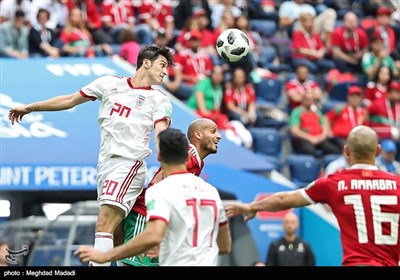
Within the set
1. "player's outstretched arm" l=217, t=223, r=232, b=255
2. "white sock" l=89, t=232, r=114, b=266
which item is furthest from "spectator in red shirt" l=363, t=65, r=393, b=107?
"player's outstretched arm" l=217, t=223, r=232, b=255

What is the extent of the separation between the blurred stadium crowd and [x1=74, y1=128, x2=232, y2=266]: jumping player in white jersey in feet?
30.1

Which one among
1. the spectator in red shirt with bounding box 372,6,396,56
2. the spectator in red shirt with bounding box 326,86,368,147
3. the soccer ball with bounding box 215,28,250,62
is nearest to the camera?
the soccer ball with bounding box 215,28,250,62

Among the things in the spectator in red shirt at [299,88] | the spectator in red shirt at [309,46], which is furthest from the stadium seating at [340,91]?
the spectator in red shirt at [299,88]

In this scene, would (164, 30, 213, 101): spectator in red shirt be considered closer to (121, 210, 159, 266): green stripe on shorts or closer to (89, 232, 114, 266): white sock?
(121, 210, 159, 266): green stripe on shorts

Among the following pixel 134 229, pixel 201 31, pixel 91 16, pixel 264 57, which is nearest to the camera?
pixel 134 229

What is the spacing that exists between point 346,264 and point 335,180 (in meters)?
0.64

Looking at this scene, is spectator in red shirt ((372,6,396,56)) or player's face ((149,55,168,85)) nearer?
player's face ((149,55,168,85))

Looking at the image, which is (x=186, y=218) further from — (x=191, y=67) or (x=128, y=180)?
(x=191, y=67)

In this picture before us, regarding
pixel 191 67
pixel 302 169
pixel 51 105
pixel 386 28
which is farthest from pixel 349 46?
pixel 51 105

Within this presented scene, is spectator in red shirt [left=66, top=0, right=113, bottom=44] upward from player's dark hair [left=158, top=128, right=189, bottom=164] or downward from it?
upward

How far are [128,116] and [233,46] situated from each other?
144cm

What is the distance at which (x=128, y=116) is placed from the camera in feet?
34.6

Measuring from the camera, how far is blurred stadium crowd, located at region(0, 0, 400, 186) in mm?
18312

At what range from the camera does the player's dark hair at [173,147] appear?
8383mm
